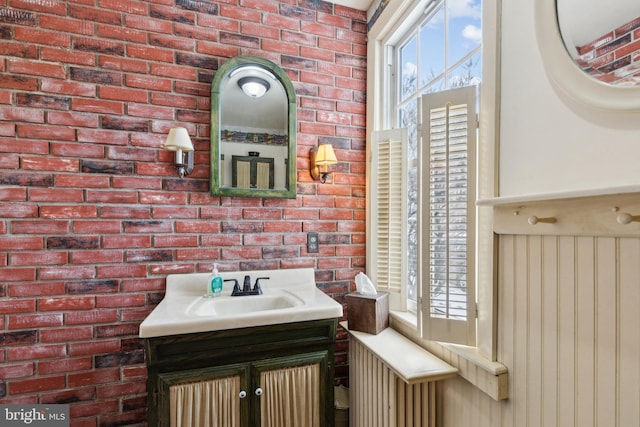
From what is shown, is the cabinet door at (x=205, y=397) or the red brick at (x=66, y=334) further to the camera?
the red brick at (x=66, y=334)

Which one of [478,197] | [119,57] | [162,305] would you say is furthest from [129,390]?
[478,197]

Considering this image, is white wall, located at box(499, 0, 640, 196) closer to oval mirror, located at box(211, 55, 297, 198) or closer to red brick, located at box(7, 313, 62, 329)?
oval mirror, located at box(211, 55, 297, 198)

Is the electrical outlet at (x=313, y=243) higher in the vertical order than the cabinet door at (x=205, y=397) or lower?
higher

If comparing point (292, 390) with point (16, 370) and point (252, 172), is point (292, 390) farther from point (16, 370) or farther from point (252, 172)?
point (16, 370)

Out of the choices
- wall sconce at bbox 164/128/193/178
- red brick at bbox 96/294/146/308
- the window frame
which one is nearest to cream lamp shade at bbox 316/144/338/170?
wall sconce at bbox 164/128/193/178

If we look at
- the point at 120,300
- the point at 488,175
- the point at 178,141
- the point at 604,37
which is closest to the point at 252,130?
the point at 178,141

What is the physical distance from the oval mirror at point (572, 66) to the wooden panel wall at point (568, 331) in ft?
1.09

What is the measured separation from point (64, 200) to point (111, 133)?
1.31 ft

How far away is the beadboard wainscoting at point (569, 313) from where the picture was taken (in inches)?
28.0

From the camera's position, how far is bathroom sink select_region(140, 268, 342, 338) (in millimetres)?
1224

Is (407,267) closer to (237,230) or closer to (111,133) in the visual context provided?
(237,230)

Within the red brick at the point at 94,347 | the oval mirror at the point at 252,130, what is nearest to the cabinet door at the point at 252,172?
the oval mirror at the point at 252,130

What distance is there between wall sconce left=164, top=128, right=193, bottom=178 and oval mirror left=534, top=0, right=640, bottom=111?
1478 millimetres

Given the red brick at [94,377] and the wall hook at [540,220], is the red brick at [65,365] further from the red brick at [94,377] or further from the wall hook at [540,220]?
the wall hook at [540,220]
